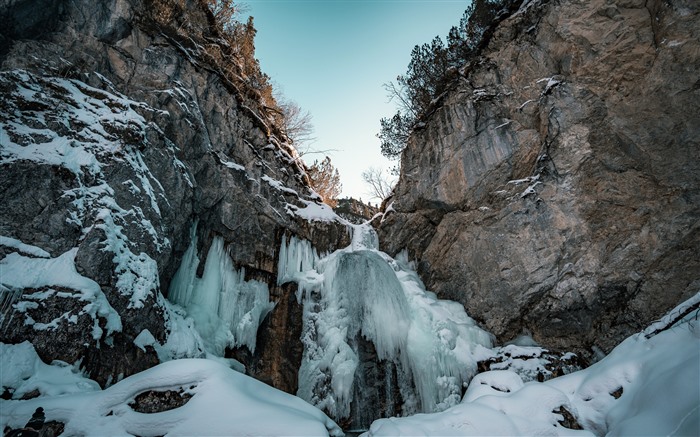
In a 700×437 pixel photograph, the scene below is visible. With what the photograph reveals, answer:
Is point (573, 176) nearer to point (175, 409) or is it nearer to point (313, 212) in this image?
point (313, 212)

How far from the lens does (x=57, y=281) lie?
5.69 metres

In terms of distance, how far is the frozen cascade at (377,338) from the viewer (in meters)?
8.34

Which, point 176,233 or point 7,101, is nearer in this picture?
point 7,101

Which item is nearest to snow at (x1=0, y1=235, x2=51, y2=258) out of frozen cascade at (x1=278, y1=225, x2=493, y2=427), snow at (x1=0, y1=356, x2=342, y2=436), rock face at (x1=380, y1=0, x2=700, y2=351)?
snow at (x1=0, y1=356, x2=342, y2=436)

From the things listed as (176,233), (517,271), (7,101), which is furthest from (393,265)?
(7,101)

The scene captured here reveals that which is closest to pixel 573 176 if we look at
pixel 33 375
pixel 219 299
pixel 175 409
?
pixel 175 409

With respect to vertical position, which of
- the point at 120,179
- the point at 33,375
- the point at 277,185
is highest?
the point at 277,185

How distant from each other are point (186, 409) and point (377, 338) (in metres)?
5.87

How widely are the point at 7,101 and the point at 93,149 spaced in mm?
1722

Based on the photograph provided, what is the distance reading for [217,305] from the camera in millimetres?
9297

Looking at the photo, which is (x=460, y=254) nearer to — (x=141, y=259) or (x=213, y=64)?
(x=141, y=259)

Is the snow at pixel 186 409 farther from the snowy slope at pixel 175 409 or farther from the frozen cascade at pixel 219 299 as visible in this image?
the frozen cascade at pixel 219 299

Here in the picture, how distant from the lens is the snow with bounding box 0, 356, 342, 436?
3.68 metres

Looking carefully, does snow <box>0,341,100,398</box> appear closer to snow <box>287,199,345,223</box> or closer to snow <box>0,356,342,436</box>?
snow <box>0,356,342,436</box>
